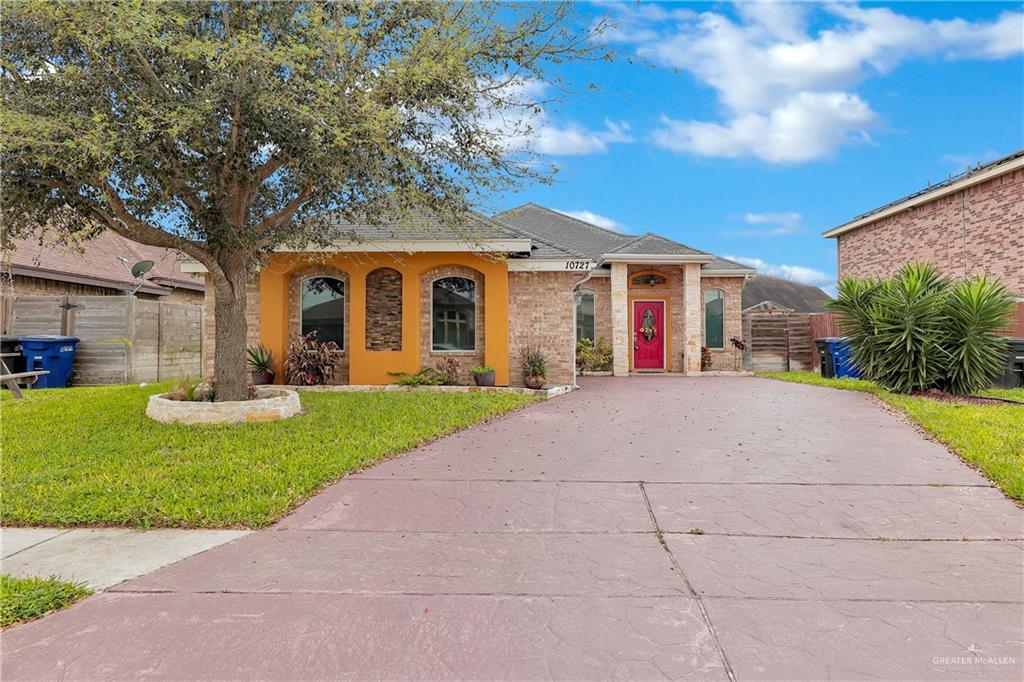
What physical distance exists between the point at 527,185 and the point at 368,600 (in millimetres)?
6661

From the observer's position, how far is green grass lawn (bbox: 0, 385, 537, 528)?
4.20 m

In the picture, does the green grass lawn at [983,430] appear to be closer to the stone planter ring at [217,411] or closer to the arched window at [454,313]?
the arched window at [454,313]

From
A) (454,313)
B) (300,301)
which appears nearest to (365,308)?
(300,301)

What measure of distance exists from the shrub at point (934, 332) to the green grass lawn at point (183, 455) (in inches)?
297

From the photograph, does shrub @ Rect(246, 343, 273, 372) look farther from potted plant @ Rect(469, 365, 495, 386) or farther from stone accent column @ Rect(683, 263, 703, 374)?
stone accent column @ Rect(683, 263, 703, 374)

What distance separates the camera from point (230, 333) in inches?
333

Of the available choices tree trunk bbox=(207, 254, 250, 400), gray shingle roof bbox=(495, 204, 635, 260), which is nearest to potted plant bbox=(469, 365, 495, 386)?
tree trunk bbox=(207, 254, 250, 400)

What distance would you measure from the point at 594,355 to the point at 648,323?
2.23 m

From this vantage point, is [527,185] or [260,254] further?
[260,254]

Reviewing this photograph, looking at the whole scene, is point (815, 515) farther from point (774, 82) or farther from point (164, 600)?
point (774, 82)

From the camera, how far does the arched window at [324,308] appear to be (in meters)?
12.4

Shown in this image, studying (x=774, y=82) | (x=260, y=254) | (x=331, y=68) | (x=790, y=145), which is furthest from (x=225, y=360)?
(x=790, y=145)

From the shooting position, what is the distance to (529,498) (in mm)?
4578

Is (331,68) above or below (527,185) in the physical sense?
above
